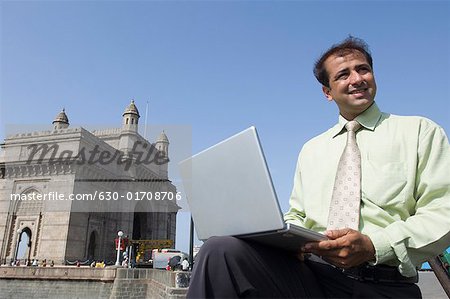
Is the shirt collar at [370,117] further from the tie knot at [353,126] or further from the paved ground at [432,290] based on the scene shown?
the paved ground at [432,290]

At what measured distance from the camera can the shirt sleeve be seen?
5.72ft

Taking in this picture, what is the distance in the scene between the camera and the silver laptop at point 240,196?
1.54 m

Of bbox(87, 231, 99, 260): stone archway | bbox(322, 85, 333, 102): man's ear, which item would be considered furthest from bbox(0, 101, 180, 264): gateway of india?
bbox(322, 85, 333, 102): man's ear

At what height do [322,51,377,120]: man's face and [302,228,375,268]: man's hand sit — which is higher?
[322,51,377,120]: man's face

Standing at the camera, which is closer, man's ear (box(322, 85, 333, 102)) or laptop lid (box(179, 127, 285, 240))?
laptop lid (box(179, 127, 285, 240))

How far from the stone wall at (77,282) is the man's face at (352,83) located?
17.9 metres

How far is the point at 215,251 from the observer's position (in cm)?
157

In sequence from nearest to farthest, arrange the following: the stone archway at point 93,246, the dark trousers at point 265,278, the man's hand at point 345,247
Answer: the dark trousers at point 265,278, the man's hand at point 345,247, the stone archway at point 93,246

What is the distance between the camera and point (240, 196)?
5.37 feet

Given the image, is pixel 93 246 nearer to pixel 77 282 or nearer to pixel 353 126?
pixel 77 282

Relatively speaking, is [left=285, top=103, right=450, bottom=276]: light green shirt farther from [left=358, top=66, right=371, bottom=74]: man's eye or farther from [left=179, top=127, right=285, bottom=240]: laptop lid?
[left=179, top=127, right=285, bottom=240]: laptop lid

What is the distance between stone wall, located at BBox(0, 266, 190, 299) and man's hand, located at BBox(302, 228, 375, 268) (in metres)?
18.1

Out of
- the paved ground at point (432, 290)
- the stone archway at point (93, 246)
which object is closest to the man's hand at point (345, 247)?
the paved ground at point (432, 290)

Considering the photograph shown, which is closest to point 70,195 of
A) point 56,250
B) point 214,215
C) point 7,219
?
point 56,250
